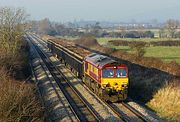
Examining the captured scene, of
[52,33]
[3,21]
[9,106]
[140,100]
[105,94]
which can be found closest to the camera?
[9,106]

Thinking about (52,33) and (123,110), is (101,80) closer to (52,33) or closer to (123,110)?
(123,110)

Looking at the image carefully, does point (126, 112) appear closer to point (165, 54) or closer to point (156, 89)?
point (156, 89)

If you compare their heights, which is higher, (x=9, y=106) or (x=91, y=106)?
(x=9, y=106)

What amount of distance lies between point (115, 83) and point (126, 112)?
282 cm

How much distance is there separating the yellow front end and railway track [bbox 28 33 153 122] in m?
1.04

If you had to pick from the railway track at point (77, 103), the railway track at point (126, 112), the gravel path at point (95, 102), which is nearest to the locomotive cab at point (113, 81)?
the railway track at point (126, 112)

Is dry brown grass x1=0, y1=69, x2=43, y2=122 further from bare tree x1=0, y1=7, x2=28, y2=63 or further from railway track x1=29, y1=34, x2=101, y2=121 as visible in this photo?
bare tree x1=0, y1=7, x2=28, y2=63

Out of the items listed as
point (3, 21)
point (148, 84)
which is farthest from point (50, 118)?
point (3, 21)

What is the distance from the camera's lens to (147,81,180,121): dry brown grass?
20.9 m

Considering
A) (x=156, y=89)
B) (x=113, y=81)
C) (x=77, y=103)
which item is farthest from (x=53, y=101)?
(x=156, y=89)

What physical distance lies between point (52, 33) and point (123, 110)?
159 metres

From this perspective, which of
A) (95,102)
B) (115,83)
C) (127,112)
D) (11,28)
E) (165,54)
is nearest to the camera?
(127,112)

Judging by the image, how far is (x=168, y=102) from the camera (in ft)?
73.3

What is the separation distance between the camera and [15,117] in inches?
575
